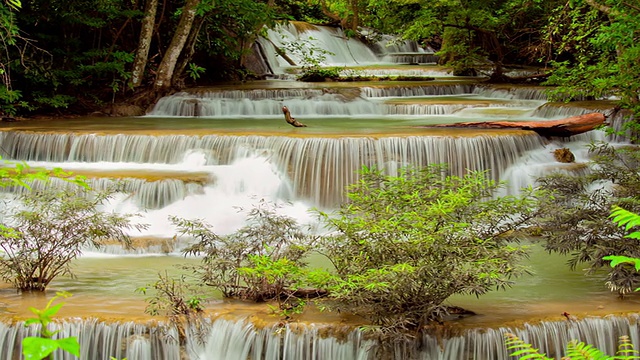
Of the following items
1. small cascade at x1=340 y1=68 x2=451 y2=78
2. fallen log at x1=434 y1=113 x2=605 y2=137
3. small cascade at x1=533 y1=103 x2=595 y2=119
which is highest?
small cascade at x1=340 y1=68 x2=451 y2=78

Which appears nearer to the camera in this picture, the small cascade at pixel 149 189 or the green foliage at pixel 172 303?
the green foliage at pixel 172 303

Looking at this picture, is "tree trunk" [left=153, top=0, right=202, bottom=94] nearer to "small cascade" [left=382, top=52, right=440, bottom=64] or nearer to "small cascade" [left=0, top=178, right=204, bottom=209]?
"small cascade" [left=0, top=178, right=204, bottom=209]

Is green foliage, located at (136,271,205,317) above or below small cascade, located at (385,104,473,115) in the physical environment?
below

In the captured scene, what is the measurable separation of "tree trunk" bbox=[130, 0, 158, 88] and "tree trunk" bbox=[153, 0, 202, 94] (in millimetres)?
398

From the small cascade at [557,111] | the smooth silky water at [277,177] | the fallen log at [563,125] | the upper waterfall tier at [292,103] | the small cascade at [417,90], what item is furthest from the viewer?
the small cascade at [417,90]

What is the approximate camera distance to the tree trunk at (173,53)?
61.8 ft

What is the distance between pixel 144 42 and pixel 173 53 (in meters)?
0.71

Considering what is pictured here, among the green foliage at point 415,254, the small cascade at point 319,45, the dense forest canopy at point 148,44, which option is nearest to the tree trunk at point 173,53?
the dense forest canopy at point 148,44

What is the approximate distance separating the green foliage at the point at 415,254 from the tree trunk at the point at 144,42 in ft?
41.2

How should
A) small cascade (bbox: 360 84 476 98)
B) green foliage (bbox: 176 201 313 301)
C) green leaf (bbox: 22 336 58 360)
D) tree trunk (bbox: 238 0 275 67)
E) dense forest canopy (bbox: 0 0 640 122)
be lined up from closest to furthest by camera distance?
green leaf (bbox: 22 336 58 360) → green foliage (bbox: 176 201 313 301) → dense forest canopy (bbox: 0 0 640 122) → small cascade (bbox: 360 84 476 98) → tree trunk (bbox: 238 0 275 67)

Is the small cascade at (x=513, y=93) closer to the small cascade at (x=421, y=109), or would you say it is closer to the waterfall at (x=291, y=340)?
the small cascade at (x=421, y=109)

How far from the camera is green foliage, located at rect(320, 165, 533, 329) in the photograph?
6.48 m

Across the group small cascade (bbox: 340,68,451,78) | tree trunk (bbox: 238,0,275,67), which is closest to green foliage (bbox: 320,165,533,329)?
tree trunk (bbox: 238,0,275,67)

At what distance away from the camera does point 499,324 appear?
6.88 meters
